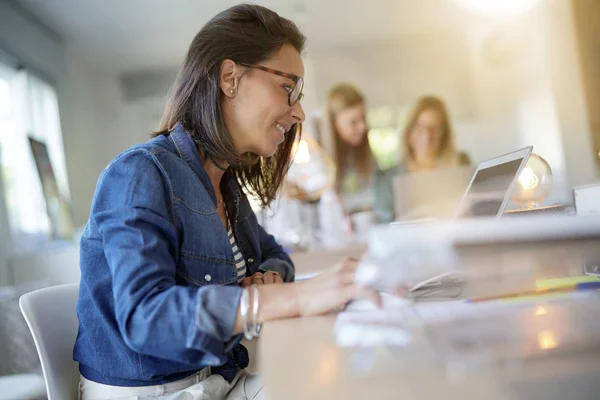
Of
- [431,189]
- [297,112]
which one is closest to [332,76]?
[431,189]

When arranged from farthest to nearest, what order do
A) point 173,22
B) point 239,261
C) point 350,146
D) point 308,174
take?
1. point 350,146
2. point 173,22
3. point 308,174
4. point 239,261

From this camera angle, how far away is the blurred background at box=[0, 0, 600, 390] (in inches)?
148

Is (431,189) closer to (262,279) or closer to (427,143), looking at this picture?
(262,279)

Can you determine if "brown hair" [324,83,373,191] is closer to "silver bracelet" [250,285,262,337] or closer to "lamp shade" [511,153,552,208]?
"lamp shade" [511,153,552,208]

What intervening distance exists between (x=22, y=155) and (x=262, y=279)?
3.25 meters

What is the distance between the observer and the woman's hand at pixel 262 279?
1100mm

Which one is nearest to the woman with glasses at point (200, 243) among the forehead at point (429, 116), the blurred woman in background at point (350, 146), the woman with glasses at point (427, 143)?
the blurred woman in background at point (350, 146)

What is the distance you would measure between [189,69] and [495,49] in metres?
5.24

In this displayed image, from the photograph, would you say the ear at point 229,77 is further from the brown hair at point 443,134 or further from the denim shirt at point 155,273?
the brown hair at point 443,134

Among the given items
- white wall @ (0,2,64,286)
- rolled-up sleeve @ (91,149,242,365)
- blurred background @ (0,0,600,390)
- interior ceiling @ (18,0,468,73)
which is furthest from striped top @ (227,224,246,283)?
interior ceiling @ (18,0,468,73)

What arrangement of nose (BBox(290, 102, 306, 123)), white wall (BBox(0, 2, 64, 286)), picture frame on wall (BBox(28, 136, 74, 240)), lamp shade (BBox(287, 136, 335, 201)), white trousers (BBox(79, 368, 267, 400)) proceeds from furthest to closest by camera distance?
1. picture frame on wall (BBox(28, 136, 74, 240))
2. white wall (BBox(0, 2, 64, 286))
3. lamp shade (BBox(287, 136, 335, 201))
4. nose (BBox(290, 102, 306, 123))
5. white trousers (BBox(79, 368, 267, 400))

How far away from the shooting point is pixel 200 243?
875mm

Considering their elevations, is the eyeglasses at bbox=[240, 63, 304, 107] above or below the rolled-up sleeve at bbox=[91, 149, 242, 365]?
above

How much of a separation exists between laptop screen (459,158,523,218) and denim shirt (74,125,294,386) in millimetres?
578
